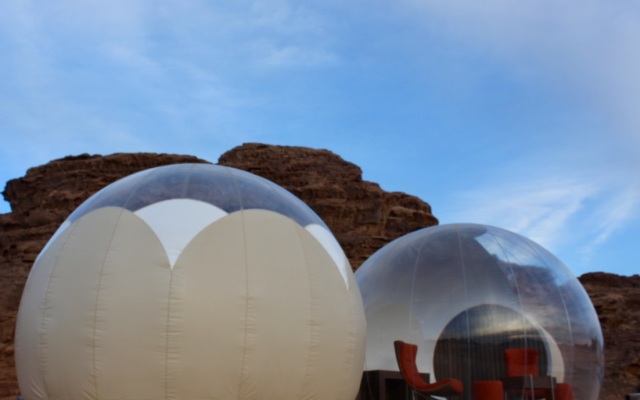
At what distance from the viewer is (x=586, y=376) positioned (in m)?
7.86

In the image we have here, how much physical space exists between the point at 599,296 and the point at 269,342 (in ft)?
159

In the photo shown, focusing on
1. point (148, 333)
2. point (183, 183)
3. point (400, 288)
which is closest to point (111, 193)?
point (183, 183)

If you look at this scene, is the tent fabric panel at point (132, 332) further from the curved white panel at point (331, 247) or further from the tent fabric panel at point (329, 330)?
the curved white panel at point (331, 247)

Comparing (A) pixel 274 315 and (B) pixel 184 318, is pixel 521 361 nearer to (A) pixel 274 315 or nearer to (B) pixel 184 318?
(A) pixel 274 315

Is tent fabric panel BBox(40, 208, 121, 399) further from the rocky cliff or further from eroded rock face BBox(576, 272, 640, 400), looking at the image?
the rocky cliff

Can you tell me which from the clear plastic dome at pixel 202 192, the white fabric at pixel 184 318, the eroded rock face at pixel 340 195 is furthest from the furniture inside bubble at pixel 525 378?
the eroded rock face at pixel 340 195

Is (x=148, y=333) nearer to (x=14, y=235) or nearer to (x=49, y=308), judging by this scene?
(x=49, y=308)

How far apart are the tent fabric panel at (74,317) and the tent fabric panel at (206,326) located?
632mm

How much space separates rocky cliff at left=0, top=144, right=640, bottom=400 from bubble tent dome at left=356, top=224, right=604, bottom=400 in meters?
42.3

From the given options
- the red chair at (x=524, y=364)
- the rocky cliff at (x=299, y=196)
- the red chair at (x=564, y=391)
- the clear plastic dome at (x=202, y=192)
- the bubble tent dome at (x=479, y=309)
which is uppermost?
the rocky cliff at (x=299, y=196)

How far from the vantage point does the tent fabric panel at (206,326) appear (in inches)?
222

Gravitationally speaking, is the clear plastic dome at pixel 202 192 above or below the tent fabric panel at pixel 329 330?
above

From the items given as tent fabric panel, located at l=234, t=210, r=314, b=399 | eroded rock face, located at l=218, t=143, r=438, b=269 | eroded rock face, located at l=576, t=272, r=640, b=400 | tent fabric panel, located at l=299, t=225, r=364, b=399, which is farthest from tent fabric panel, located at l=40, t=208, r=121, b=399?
eroded rock face, located at l=218, t=143, r=438, b=269

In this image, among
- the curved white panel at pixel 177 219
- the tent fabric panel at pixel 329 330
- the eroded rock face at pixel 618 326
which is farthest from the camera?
the eroded rock face at pixel 618 326
